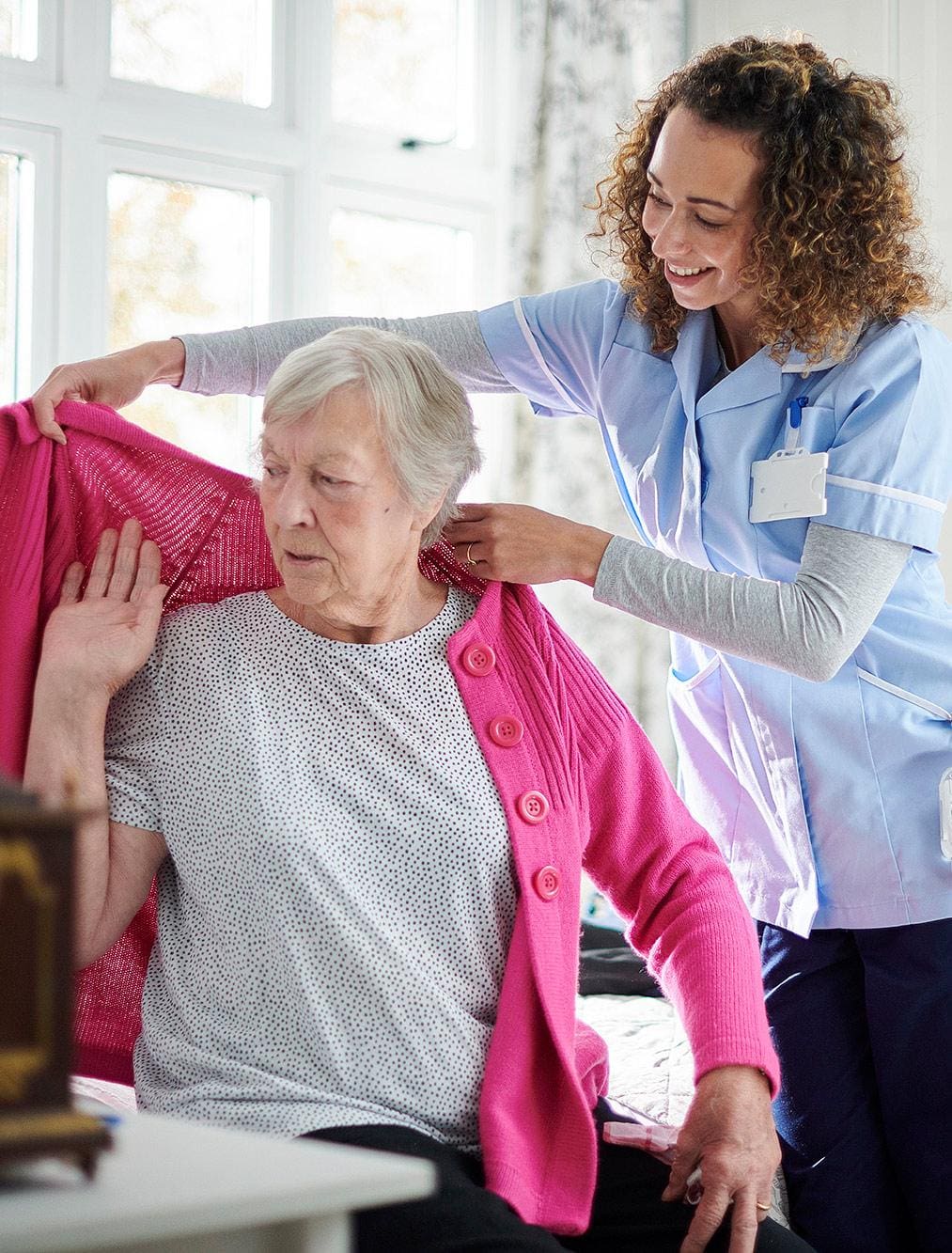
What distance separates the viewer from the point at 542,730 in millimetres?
1623

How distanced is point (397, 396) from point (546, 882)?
532mm

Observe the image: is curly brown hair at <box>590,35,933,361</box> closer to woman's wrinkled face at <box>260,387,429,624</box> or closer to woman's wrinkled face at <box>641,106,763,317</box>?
woman's wrinkled face at <box>641,106,763,317</box>

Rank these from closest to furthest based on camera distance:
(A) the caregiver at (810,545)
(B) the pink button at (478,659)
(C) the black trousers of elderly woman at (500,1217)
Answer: (C) the black trousers of elderly woman at (500,1217)
(B) the pink button at (478,659)
(A) the caregiver at (810,545)

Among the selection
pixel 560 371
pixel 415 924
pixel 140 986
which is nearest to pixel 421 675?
pixel 415 924

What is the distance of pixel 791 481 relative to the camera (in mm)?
1767

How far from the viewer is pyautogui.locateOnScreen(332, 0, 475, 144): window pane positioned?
382 centimetres

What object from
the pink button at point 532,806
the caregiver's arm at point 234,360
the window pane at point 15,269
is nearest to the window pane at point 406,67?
the window pane at point 15,269

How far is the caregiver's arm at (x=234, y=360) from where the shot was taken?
5.85ft

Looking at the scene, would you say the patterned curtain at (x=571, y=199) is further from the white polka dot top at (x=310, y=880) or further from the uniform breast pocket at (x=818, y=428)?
the white polka dot top at (x=310, y=880)

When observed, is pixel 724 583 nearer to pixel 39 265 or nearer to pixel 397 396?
pixel 397 396

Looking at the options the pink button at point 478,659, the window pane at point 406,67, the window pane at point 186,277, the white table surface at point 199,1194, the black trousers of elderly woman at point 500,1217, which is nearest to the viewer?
the white table surface at point 199,1194

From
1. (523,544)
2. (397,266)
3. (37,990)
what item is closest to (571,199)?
(397,266)

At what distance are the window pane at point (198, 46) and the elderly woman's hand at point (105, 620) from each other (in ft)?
7.30

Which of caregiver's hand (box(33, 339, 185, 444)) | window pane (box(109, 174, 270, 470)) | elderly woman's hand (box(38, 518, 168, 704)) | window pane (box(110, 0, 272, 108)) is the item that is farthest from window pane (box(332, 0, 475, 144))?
elderly woman's hand (box(38, 518, 168, 704))
